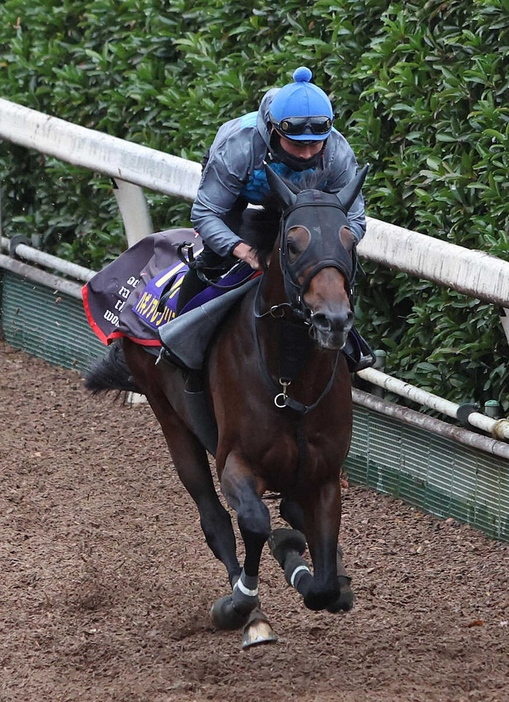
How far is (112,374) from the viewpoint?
672 cm

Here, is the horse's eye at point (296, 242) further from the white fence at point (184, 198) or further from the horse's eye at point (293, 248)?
the white fence at point (184, 198)

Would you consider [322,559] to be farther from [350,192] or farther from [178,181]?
[178,181]

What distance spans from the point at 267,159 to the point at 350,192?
1.32 ft

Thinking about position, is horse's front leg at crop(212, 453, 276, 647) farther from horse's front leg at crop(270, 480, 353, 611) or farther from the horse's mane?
the horse's mane

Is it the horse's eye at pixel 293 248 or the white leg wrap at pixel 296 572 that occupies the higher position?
the horse's eye at pixel 293 248

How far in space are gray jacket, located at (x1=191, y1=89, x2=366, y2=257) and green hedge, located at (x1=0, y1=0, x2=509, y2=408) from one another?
122cm

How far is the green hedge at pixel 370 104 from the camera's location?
6.36 meters

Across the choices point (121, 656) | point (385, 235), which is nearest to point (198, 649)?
point (121, 656)

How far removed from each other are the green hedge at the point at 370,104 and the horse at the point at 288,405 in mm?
1490

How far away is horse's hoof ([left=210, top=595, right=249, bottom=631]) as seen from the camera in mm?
5211

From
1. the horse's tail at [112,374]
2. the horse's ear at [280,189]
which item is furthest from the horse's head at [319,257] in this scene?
the horse's tail at [112,374]

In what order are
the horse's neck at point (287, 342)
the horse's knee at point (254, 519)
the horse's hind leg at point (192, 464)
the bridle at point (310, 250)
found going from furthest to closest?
1. the horse's hind leg at point (192, 464)
2. the horse's knee at point (254, 519)
3. the horse's neck at point (287, 342)
4. the bridle at point (310, 250)

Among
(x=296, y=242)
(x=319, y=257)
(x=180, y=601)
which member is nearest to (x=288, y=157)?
(x=296, y=242)

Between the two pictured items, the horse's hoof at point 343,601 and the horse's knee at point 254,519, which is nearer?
the horse's knee at point 254,519
